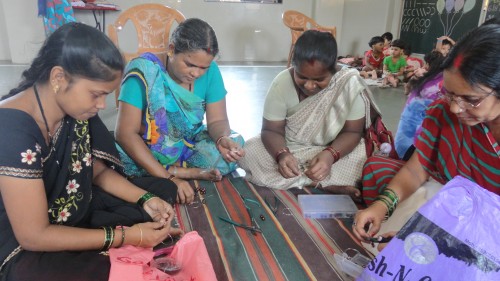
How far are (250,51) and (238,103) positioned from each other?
12.4ft

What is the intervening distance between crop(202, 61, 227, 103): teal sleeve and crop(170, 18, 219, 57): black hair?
30 centimetres

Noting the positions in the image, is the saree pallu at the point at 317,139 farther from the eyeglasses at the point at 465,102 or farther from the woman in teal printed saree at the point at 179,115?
the eyeglasses at the point at 465,102

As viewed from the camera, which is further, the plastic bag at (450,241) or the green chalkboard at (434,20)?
the green chalkboard at (434,20)

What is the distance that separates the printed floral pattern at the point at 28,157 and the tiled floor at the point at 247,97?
5.68 ft

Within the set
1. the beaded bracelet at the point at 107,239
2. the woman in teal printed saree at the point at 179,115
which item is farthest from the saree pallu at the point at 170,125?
the beaded bracelet at the point at 107,239

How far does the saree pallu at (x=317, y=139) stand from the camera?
187 cm

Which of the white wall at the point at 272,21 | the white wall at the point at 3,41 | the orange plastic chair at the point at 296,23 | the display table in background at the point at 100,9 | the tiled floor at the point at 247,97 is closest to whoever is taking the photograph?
the tiled floor at the point at 247,97

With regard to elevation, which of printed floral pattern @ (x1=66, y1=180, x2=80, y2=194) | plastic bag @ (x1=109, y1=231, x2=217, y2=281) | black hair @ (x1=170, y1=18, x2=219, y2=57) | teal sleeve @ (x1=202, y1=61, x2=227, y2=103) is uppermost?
black hair @ (x1=170, y1=18, x2=219, y2=57)

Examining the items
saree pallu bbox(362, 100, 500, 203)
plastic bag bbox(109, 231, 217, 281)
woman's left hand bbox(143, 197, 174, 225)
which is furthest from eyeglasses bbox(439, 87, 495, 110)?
woman's left hand bbox(143, 197, 174, 225)

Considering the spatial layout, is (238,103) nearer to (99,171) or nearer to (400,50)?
(99,171)

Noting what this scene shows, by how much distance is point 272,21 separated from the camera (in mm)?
7297

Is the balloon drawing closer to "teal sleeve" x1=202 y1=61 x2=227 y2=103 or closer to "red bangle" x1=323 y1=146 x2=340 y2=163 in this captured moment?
"red bangle" x1=323 y1=146 x2=340 y2=163

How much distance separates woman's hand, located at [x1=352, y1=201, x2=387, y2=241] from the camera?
1.19m

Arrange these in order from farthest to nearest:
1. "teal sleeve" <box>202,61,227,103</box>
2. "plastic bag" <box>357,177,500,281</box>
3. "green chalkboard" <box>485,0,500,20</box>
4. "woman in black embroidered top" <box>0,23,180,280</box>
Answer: "green chalkboard" <box>485,0,500,20</box>, "teal sleeve" <box>202,61,227,103</box>, "woman in black embroidered top" <box>0,23,180,280</box>, "plastic bag" <box>357,177,500,281</box>
